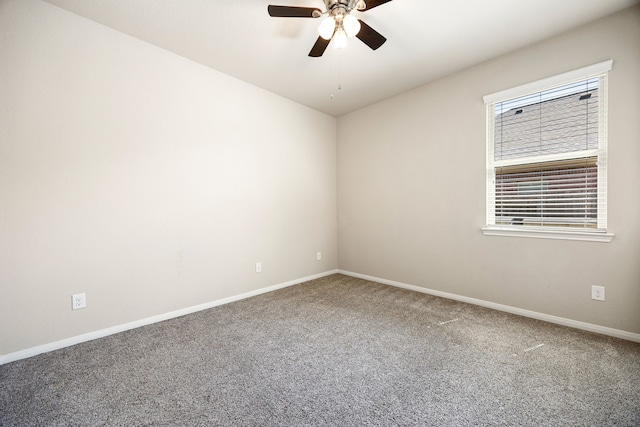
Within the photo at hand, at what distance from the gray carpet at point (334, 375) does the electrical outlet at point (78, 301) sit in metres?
0.31

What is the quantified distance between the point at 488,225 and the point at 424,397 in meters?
1.99

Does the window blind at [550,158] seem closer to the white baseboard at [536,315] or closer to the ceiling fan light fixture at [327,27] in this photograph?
the white baseboard at [536,315]

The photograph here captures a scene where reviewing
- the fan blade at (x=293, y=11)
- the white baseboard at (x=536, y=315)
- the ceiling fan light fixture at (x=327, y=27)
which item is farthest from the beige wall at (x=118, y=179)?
the white baseboard at (x=536, y=315)

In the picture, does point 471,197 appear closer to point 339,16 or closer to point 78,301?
point 339,16

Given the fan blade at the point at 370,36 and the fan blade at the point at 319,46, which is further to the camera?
the fan blade at the point at 319,46

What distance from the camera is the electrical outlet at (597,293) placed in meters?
2.18

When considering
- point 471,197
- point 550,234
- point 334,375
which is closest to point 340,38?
point 471,197

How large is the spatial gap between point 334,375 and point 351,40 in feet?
8.84

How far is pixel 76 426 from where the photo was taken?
1295mm

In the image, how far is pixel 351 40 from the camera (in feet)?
7.83

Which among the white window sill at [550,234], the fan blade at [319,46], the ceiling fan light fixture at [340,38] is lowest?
the white window sill at [550,234]

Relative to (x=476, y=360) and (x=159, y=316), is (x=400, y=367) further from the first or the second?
(x=159, y=316)

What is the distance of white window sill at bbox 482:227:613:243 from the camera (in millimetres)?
2166

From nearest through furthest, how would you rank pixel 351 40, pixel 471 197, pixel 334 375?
pixel 334 375
pixel 351 40
pixel 471 197
